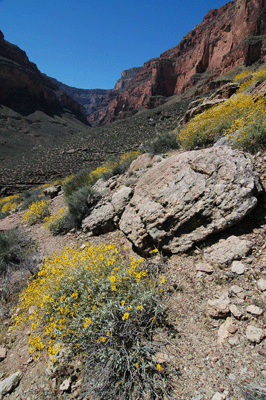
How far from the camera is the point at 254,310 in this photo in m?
1.96

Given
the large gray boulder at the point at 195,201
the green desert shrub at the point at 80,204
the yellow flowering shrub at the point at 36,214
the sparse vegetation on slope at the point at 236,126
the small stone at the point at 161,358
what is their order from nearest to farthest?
the small stone at the point at 161,358
the large gray boulder at the point at 195,201
the sparse vegetation on slope at the point at 236,126
the green desert shrub at the point at 80,204
the yellow flowering shrub at the point at 36,214

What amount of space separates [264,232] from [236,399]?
6.12 feet

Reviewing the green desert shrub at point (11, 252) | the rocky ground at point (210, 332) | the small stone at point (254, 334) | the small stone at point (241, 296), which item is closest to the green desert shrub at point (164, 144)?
the rocky ground at point (210, 332)

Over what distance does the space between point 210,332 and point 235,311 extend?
14.3 inches

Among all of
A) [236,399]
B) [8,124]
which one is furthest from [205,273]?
[8,124]

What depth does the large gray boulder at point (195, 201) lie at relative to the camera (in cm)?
283

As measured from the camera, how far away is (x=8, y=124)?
162ft

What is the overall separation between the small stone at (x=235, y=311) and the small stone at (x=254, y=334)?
0.45 feet

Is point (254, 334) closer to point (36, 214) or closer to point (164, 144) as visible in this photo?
point (164, 144)

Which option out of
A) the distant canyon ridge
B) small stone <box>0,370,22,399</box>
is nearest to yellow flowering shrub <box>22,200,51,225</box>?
small stone <box>0,370,22,399</box>

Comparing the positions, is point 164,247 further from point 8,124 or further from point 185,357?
point 8,124

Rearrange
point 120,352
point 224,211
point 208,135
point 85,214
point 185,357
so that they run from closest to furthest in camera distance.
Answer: point 185,357 < point 120,352 < point 224,211 < point 208,135 < point 85,214

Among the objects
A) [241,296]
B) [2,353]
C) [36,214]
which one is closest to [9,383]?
[2,353]

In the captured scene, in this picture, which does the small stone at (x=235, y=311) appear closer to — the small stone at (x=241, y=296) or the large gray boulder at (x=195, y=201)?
the small stone at (x=241, y=296)
